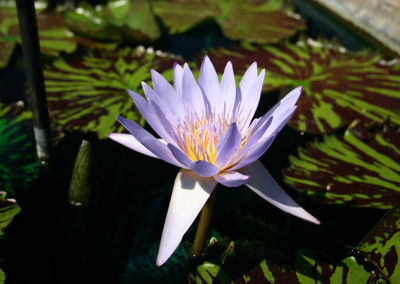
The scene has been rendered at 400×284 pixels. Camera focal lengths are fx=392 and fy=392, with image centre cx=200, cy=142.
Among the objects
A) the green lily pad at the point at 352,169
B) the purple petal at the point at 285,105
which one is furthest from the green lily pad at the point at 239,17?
the purple petal at the point at 285,105

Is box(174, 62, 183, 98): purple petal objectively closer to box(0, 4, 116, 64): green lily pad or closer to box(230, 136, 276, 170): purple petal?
box(230, 136, 276, 170): purple petal

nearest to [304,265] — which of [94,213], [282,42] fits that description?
[94,213]

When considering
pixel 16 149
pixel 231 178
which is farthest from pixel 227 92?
pixel 16 149

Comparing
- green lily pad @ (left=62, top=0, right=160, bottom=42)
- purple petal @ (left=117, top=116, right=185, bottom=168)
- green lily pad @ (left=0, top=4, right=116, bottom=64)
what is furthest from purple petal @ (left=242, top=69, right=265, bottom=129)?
green lily pad @ (left=0, top=4, right=116, bottom=64)

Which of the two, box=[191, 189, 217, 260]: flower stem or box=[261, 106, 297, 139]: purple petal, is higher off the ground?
box=[261, 106, 297, 139]: purple petal

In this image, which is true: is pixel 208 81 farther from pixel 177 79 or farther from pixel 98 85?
pixel 98 85

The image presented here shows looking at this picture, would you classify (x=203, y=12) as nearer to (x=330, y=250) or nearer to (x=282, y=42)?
(x=282, y=42)
